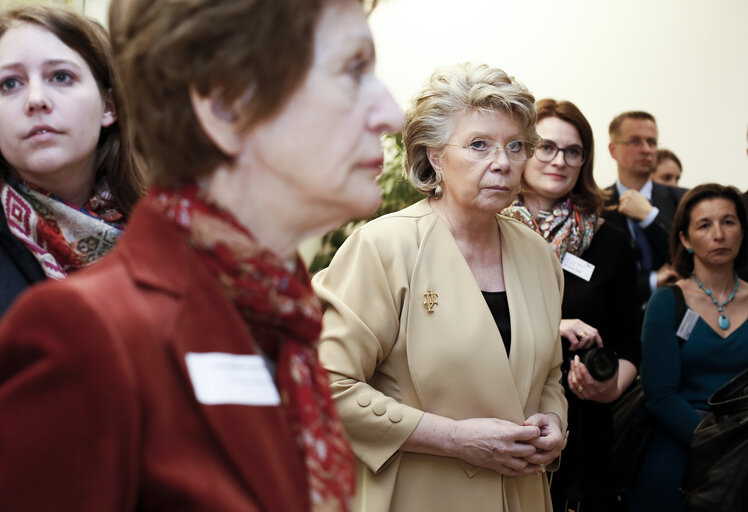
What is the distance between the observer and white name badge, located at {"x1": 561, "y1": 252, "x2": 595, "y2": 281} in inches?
119

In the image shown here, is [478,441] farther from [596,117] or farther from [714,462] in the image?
[596,117]

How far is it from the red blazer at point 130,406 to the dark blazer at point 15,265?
76 cm

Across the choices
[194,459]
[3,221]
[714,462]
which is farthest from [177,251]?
[714,462]

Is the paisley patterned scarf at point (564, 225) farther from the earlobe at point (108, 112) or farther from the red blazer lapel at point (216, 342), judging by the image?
the red blazer lapel at point (216, 342)

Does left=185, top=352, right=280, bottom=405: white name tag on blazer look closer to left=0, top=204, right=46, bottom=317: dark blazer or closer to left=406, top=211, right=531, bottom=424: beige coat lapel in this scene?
left=0, top=204, right=46, bottom=317: dark blazer

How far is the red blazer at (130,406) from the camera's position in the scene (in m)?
0.71

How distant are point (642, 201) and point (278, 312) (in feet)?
12.7

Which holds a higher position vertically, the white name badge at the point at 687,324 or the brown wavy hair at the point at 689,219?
the brown wavy hair at the point at 689,219

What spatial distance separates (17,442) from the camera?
710mm

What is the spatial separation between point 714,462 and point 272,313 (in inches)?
102

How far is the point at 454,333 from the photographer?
6.86ft

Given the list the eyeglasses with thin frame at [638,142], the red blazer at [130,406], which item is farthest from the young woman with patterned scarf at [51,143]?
the eyeglasses with thin frame at [638,142]

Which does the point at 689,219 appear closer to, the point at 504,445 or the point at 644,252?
the point at 644,252

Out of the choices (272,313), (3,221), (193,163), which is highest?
(193,163)
